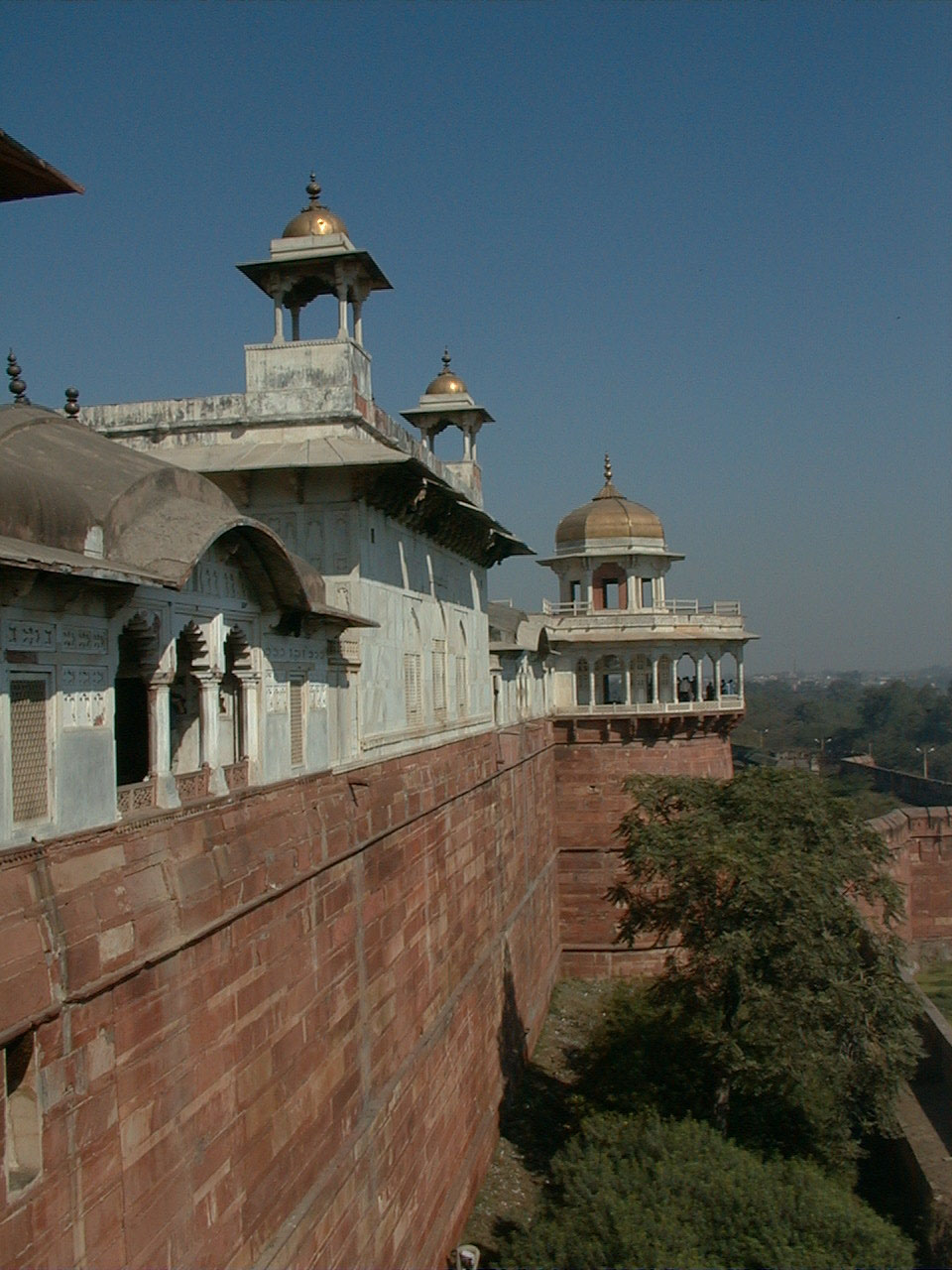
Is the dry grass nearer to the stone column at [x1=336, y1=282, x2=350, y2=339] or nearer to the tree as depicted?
the tree

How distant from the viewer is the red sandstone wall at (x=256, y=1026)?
4.58m

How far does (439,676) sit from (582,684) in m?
10.1

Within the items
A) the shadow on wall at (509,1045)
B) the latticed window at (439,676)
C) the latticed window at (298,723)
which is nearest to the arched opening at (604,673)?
the shadow on wall at (509,1045)

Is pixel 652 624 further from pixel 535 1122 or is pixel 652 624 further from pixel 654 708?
pixel 535 1122

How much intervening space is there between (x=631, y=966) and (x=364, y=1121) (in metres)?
13.0

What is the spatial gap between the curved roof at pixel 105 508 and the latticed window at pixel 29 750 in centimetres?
57

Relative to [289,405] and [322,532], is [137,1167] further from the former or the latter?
[289,405]

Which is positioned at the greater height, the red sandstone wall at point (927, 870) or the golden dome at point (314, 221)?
the golden dome at point (314, 221)

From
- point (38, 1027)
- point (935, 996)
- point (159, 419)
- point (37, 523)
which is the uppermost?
point (159, 419)

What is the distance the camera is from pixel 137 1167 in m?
5.04

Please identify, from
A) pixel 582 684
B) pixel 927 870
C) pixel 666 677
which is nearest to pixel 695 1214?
pixel 666 677

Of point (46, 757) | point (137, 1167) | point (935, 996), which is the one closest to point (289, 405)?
point (46, 757)

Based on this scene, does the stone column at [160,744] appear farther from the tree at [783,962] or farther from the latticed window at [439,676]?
the tree at [783,962]

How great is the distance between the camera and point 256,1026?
6.39 m
